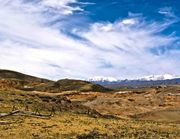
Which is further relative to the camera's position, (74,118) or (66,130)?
(74,118)

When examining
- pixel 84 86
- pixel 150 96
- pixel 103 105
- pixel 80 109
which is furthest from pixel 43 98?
pixel 84 86

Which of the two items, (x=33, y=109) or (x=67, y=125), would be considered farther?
(x=33, y=109)

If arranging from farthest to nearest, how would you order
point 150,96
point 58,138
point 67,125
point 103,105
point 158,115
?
point 150,96, point 103,105, point 158,115, point 67,125, point 58,138

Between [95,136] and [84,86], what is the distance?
10912cm

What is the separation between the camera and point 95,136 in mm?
36781

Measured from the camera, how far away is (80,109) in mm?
62969

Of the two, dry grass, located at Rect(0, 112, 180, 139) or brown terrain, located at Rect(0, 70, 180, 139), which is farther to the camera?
brown terrain, located at Rect(0, 70, 180, 139)

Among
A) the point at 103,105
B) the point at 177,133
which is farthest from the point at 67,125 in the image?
the point at 103,105

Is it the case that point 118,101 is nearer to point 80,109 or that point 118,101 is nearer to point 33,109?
point 80,109

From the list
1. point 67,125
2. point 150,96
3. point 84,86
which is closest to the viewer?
point 67,125

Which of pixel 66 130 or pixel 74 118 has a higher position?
pixel 74 118

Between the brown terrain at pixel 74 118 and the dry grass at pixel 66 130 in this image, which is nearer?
the dry grass at pixel 66 130

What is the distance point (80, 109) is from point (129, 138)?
26.5 metres

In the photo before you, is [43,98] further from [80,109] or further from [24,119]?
[24,119]
